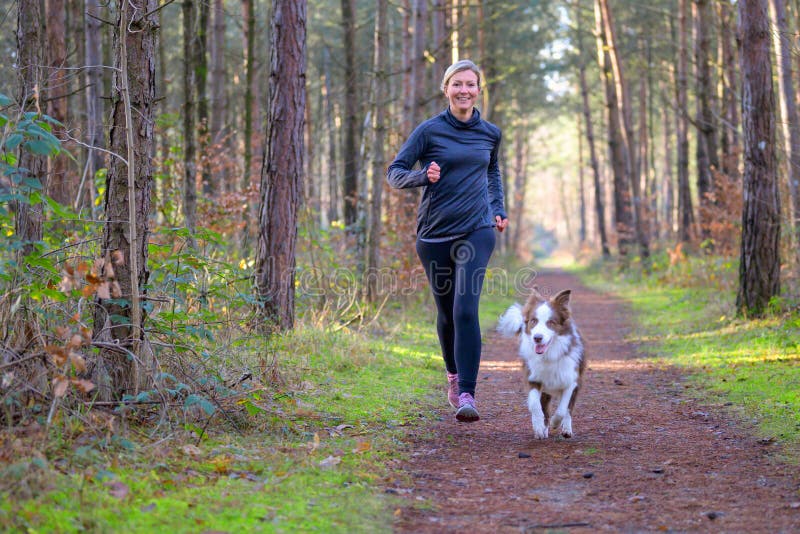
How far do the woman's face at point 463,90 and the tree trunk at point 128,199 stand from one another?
226cm

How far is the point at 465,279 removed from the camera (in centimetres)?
601

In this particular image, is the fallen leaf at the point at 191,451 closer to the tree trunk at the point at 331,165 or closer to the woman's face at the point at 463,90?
the woman's face at the point at 463,90

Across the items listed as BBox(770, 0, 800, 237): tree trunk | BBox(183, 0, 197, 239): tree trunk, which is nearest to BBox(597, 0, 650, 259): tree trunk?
BBox(770, 0, 800, 237): tree trunk

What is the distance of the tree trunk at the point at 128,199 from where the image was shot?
192 inches

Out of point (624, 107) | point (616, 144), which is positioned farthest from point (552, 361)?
point (624, 107)

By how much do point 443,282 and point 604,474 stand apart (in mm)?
2009

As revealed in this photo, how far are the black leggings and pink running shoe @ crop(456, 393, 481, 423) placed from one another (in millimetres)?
66

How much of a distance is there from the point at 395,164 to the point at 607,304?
14.2 m

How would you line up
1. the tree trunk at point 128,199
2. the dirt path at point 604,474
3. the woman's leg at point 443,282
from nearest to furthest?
the dirt path at point 604,474
the tree trunk at point 128,199
the woman's leg at point 443,282

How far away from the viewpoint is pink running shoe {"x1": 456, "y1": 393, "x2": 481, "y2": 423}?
5.89 m

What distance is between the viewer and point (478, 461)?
5.39 meters

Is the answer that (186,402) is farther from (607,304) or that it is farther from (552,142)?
(552,142)

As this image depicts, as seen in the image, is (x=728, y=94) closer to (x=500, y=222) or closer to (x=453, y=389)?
(x=500, y=222)

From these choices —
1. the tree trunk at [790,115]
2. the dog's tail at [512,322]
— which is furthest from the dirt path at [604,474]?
the tree trunk at [790,115]
